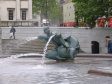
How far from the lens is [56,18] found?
459 feet

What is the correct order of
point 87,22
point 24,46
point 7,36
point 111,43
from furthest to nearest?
point 7,36
point 24,46
point 87,22
point 111,43

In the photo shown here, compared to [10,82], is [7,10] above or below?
above

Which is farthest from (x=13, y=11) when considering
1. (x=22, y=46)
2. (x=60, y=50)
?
(x=60, y=50)

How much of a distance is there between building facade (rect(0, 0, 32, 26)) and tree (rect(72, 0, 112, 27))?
2900 cm

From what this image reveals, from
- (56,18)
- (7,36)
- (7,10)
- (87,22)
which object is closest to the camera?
(87,22)

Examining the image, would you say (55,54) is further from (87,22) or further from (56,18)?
(56,18)

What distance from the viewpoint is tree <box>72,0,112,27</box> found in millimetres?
34188

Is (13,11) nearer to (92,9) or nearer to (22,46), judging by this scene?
(22,46)

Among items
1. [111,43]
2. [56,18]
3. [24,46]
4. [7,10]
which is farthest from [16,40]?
[56,18]

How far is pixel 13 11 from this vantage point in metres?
64.4

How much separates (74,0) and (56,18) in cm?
10475

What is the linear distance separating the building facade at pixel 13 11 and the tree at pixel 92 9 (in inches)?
1142

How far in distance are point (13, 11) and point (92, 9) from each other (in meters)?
31.7

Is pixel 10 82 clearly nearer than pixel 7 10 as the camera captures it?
Yes
